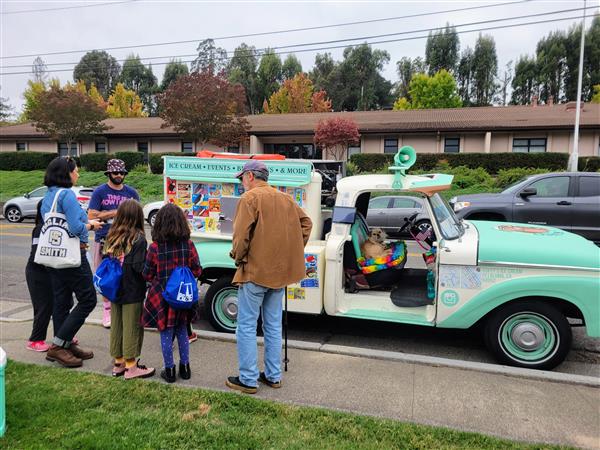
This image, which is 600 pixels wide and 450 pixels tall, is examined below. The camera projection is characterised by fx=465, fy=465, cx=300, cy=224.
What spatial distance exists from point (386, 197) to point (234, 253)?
946cm

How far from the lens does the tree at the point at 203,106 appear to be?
2541 cm

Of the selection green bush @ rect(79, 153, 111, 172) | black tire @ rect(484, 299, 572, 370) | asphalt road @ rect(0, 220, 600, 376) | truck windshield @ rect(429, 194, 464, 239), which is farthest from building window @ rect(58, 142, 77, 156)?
black tire @ rect(484, 299, 572, 370)

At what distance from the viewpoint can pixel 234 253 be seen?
357 centimetres

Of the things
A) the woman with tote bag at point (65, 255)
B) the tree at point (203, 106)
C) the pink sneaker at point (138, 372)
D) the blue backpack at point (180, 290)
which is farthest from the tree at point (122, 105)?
the blue backpack at point (180, 290)

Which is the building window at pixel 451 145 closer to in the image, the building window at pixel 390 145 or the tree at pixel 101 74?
the building window at pixel 390 145

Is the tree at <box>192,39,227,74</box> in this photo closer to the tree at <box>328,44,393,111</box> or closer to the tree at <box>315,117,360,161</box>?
the tree at <box>328,44,393,111</box>

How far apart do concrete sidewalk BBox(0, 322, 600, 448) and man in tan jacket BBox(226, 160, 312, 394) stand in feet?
0.93

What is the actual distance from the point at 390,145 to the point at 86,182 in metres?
18.2

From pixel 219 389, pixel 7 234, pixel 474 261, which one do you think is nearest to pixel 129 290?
pixel 219 389

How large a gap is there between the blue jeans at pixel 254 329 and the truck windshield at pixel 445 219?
1898 millimetres

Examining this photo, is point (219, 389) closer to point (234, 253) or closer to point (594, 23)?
point (234, 253)

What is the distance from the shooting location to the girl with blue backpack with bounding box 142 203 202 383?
3752 mm

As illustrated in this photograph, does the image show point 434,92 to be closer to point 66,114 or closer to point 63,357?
point 66,114

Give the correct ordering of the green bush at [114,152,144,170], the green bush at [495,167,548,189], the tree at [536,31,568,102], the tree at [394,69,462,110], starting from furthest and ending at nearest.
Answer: the tree at [536,31,568,102] → the tree at [394,69,462,110] → the green bush at [114,152,144,170] → the green bush at [495,167,548,189]
